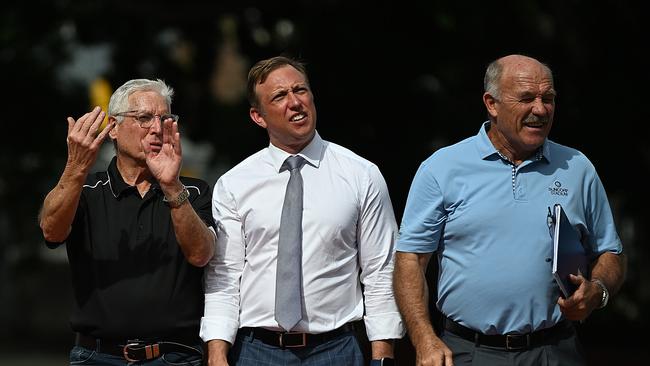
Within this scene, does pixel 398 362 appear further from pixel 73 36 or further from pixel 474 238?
pixel 73 36

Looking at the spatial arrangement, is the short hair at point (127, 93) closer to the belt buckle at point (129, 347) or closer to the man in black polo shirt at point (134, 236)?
the man in black polo shirt at point (134, 236)

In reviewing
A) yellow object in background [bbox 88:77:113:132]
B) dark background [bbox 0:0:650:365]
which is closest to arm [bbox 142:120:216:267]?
dark background [bbox 0:0:650:365]

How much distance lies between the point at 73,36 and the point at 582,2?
6.86m

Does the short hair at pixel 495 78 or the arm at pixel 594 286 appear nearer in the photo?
the arm at pixel 594 286

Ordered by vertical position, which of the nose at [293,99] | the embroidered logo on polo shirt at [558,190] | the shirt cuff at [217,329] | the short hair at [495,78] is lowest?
the shirt cuff at [217,329]

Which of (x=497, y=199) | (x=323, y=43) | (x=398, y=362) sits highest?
(x=323, y=43)

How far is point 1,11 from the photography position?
1557 cm

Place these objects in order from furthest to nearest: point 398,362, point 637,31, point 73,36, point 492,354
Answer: point 73,36, point 637,31, point 398,362, point 492,354

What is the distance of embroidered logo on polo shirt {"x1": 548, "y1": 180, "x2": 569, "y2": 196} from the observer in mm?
5527

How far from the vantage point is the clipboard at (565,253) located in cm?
527

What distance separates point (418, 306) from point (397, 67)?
8.23m

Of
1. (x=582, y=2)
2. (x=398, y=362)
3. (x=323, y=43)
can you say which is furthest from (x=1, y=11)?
(x=398, y=362)

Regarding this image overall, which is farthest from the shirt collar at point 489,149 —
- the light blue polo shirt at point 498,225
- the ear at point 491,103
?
the ear at point 491,103

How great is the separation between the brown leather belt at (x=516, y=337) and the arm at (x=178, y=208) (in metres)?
1.20
